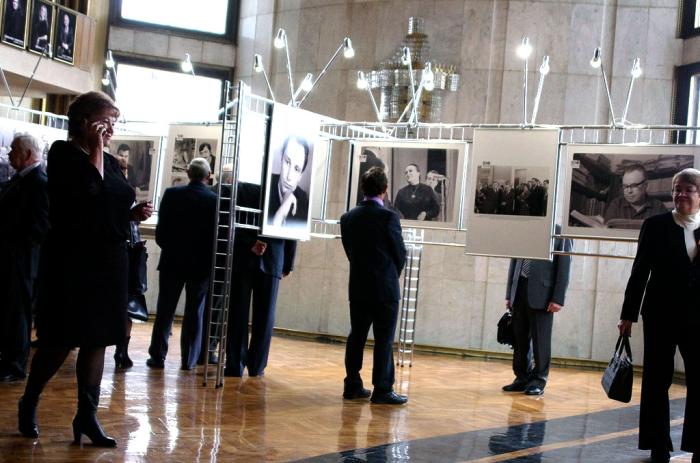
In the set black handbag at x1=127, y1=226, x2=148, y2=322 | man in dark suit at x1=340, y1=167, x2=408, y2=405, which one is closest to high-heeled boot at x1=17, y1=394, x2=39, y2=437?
man in dark suit at x1=340, y1=167, x2=408, y2=405

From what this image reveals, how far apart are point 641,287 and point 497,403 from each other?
241 centimetres

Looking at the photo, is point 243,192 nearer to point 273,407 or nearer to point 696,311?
point 273,407

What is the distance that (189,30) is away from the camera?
14461mm

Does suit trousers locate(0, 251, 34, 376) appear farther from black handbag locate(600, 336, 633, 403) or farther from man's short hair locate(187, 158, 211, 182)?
black handbag locate(600, 336, 633, 403)

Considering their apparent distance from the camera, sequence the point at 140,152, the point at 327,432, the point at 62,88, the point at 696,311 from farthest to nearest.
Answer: the point at 62,88, the point at 140,152, the point at 327,432, the point at 696,311

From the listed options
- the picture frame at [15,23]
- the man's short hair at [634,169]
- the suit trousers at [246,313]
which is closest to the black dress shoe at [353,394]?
the suit trousers at [246,313]

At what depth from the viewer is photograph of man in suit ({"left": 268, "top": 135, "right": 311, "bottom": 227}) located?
8.12 metres

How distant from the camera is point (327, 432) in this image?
20.1 feet

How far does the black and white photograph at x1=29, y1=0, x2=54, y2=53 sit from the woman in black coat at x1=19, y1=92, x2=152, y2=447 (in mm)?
8522

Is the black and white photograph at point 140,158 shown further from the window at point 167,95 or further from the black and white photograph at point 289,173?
the window at point 167,95

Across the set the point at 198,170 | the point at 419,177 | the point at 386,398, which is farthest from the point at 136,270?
the point at 419,177

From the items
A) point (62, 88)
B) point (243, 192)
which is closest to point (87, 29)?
point (62, 88)

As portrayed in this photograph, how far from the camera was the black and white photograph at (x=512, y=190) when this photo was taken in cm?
834

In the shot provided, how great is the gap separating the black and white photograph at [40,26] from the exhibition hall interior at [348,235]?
0.13ft
